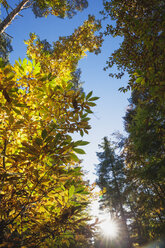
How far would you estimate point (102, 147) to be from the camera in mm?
17500

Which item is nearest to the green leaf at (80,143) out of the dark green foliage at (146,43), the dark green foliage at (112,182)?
the dark green foliage at (146,43)

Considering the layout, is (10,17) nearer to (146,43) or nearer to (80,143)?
(146,43)

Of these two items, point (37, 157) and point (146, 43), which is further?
point (146, 43)

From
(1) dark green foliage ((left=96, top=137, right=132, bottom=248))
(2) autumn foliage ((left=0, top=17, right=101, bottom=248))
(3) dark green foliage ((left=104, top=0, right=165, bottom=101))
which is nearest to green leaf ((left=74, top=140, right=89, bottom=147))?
(2) autumn foliage ((left=0, top=17, right=101, bottom=248))

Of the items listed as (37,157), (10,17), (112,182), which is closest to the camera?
(37,157)

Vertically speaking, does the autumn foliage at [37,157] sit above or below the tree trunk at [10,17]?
below

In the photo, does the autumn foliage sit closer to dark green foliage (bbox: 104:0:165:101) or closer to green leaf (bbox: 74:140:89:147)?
green leaf (bbox: 74:140:89:147)

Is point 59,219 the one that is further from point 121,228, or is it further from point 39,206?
point 121,228

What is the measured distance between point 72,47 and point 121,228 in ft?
55.2

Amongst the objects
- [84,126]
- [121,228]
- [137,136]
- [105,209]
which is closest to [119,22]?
[84,126]

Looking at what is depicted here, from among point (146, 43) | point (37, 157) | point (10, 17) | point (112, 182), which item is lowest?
point (112, 182)

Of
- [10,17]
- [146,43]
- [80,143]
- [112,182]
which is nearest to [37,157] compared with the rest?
[80,143]

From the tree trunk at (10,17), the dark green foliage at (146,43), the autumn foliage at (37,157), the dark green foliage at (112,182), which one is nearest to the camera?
the autumn foliage at (37,157)

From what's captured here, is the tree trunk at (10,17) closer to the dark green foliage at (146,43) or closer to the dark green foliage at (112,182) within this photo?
the dark green foliage at (146,43)
